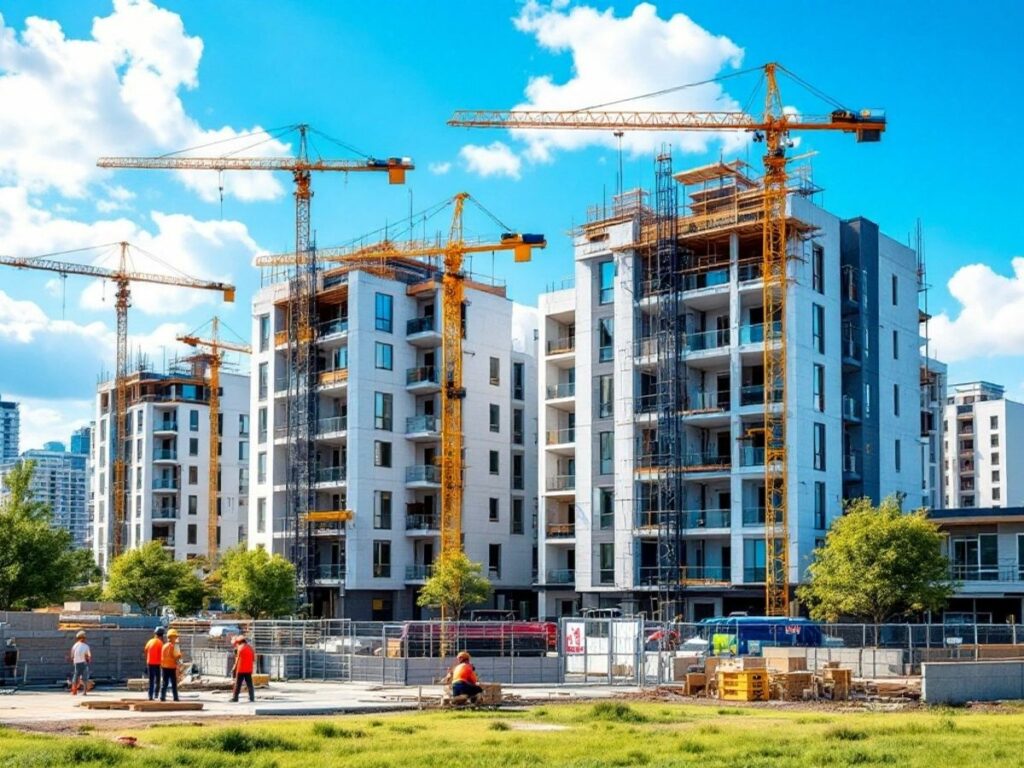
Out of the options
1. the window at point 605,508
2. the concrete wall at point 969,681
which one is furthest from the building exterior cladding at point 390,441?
the concrete wall at point 969,681

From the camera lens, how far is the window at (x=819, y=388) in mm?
73188

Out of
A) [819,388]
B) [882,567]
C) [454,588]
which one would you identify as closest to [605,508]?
[454,588]

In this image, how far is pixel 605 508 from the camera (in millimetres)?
78125

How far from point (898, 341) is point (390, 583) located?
3358cm

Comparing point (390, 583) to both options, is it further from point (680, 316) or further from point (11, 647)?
point (11, 647)

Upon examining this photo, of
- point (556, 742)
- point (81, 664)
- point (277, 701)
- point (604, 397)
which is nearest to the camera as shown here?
point (556, 742)

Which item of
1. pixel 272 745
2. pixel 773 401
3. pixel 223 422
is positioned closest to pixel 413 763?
pixel 272 745

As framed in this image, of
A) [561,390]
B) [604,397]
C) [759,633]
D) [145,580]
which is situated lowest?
[145,580]

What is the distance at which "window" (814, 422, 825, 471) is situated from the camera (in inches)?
2872

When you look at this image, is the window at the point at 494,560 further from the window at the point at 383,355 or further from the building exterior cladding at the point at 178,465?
the building exterior cladding at the point at 178,465

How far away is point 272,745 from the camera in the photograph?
2427cm

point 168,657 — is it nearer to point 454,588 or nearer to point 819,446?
point 454,588

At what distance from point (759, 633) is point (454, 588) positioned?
2546 centimetres

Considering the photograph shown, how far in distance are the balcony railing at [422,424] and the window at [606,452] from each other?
13822 mm
